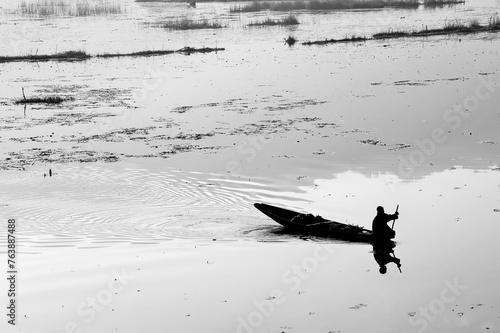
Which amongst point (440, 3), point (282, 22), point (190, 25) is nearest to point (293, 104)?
A: point (282, 22)

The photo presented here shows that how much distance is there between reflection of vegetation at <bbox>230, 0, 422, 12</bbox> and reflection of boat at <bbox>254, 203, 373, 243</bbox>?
5445 centimetres

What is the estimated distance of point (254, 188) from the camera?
2011 cm

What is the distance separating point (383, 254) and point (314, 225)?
1.75 meters

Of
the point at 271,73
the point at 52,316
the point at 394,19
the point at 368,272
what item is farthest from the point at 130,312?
the point at 394,19

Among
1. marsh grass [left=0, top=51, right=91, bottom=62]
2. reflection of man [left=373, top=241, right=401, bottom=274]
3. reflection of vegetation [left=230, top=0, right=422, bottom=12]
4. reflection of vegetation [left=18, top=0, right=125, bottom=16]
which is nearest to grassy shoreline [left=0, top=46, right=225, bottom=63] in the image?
marsh grass [left=0, top=51, right=91, bottom=62]

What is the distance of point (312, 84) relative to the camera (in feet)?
115

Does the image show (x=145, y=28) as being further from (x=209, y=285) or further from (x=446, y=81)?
(x=209, y=285)

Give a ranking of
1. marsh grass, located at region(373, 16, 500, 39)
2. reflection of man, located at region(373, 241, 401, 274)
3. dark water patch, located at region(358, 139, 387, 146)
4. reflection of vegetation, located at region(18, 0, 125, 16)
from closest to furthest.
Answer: reflection of man, located at region(373, 241, 401, 274)
dark water patch, located at region(358, 139, 387, 146)
marsh grass, located at region(373, 16, 500, 39)
reflection of vegetation, located at region(18, 0, 125, 16)

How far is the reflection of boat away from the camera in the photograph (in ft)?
53.3

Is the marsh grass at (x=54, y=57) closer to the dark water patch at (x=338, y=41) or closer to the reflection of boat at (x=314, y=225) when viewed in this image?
the dark water patch at (x=338, y=41)

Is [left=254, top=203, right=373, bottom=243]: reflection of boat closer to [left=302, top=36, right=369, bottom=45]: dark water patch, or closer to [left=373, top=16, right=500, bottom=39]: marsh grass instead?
[left=302, top=36, right=369, bottom=45]: dark water patch

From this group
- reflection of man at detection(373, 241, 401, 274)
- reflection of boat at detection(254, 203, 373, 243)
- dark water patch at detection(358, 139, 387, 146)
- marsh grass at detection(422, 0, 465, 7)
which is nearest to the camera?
reflection of man at detection(373, 241, 401, 274)

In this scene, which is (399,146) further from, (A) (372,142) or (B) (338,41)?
(B) (338,41)

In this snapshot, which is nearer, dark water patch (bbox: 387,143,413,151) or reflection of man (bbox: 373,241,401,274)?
reflection of man (bbox: 373,241,401,274)
